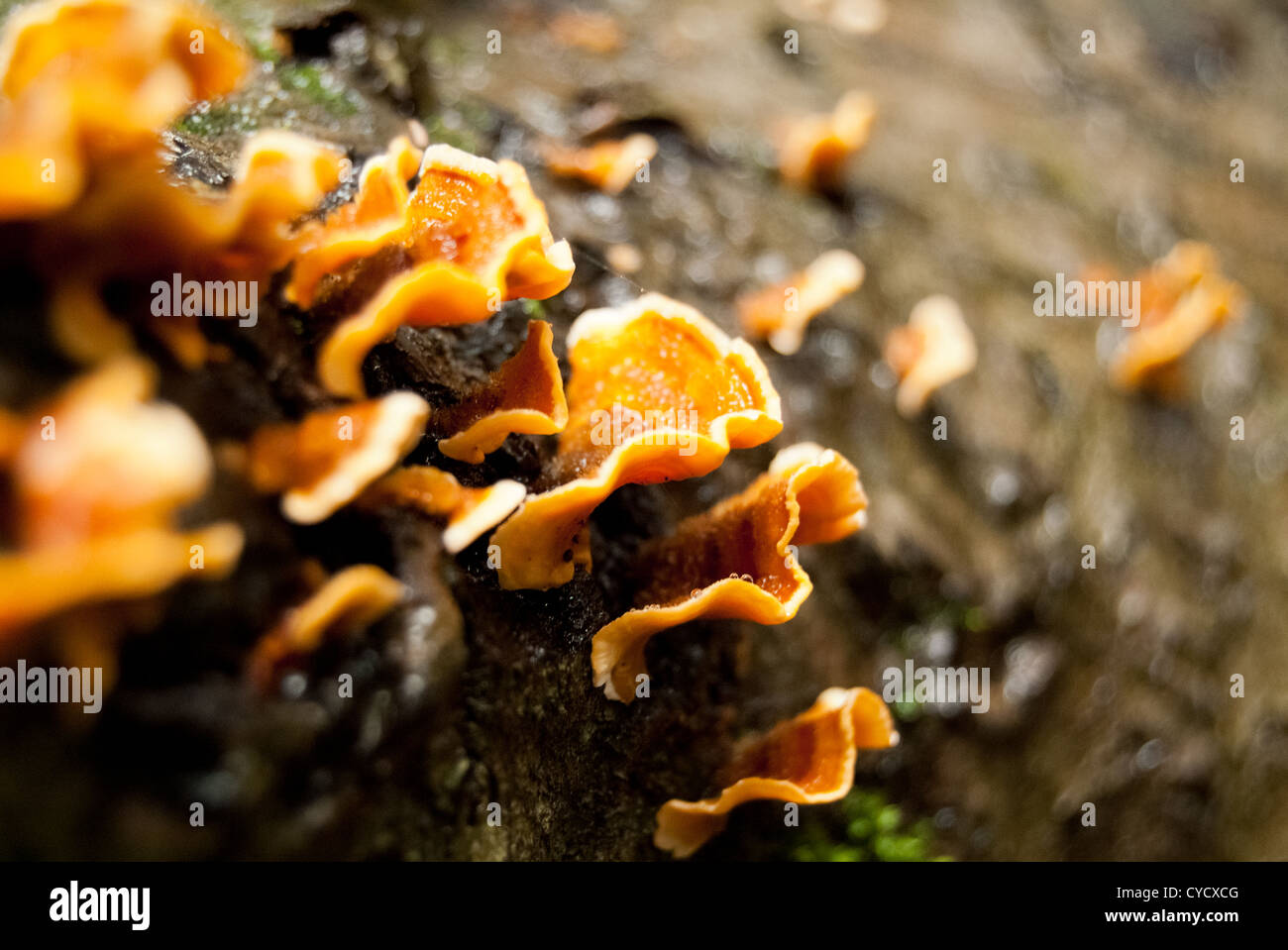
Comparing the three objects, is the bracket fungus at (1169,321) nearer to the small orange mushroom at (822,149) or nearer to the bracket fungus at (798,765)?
the small orange mushroom at (822,149)

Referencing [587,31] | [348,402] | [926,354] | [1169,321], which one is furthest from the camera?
[587,31]

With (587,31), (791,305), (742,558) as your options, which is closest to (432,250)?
(742,558)

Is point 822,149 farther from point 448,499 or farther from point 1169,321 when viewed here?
point 448,499

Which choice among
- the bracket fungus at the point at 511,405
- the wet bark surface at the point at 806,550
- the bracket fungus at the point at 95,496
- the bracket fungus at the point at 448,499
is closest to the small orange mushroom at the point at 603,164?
the wet bark surface at the point at 806,550

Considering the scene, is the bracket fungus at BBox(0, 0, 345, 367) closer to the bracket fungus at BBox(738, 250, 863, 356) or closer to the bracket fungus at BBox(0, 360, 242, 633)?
the bracket fungus at BBox(0, 360, 242, 633)
